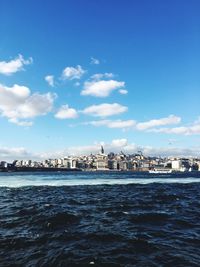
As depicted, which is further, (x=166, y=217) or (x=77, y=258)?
(x=166, y=217)

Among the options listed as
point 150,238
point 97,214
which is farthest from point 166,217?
point 150,238

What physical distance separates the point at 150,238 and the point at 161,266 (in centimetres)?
490

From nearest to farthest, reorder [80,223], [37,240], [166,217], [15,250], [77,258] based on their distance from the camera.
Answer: [77,258] < [15,250] < [37,240] < [80,223] < [166,217]

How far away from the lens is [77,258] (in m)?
15.3

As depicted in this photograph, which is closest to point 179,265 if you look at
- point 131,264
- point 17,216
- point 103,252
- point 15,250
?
point 131,264

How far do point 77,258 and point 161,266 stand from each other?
361 cm

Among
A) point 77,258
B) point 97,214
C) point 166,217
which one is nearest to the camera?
point 77,258

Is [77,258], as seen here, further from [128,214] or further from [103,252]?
[128,214]

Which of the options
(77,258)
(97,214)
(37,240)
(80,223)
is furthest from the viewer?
(97,214)

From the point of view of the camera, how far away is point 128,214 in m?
27.4

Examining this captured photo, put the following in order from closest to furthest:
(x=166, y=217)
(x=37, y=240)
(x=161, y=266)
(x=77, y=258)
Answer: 1. (x=161, y=266)
2. (x=77, y=258)
3. (x=37, y=240)
4. (x=166, y=217)

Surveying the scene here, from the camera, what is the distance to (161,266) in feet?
45.6

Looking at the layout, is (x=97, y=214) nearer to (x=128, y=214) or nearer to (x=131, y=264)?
(x=128, y=214)

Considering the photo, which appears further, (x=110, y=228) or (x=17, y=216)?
(x=17, y=216)
